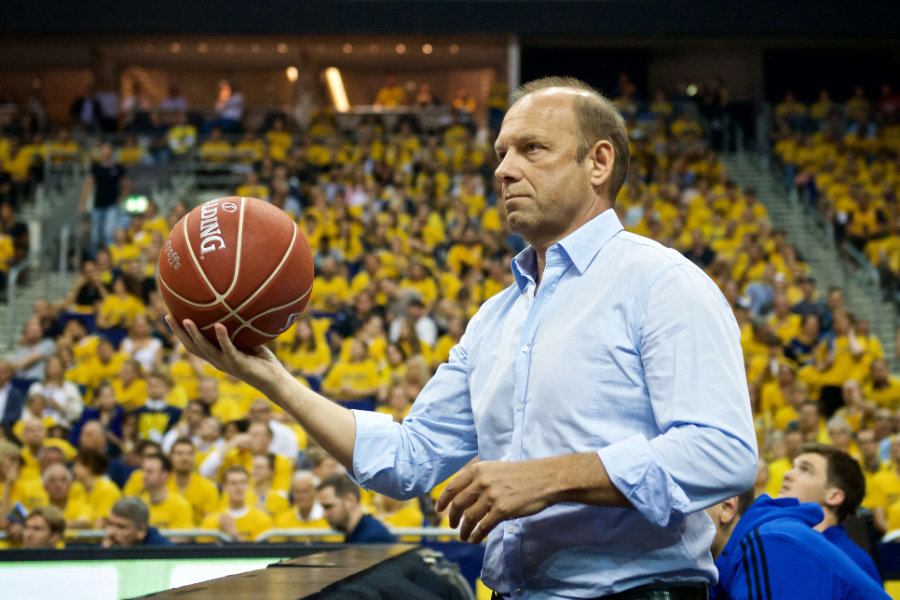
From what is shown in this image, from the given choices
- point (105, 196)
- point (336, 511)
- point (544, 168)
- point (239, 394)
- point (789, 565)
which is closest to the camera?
point (544, 168)

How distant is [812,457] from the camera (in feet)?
13.9

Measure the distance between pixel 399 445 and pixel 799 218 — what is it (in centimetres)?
1420

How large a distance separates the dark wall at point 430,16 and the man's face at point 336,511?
1378cm

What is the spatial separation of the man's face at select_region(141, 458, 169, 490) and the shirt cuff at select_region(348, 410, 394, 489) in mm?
5308

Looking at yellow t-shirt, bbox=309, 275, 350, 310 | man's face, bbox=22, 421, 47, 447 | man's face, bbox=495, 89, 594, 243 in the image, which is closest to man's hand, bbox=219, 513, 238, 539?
man's face, bbox=22, 421, 47, 447

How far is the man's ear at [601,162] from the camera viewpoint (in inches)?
85.0

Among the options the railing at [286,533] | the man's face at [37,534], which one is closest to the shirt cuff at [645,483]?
the railing at [286,533]

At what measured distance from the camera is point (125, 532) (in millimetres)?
5523

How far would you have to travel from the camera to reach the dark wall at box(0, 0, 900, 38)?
1811 centimetres

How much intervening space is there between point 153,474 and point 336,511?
2.02 metres

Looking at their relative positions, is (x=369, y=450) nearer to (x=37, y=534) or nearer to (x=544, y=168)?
(x=544, y=168)

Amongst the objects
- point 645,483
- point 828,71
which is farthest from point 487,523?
point 828,71

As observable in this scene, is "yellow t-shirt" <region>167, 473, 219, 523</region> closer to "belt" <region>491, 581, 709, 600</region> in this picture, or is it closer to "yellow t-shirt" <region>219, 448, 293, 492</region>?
"yellow t-shirt" <region>219, 448, 293, 492</region>

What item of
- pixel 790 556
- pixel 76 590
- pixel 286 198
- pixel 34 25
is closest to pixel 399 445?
pixel 790 556
